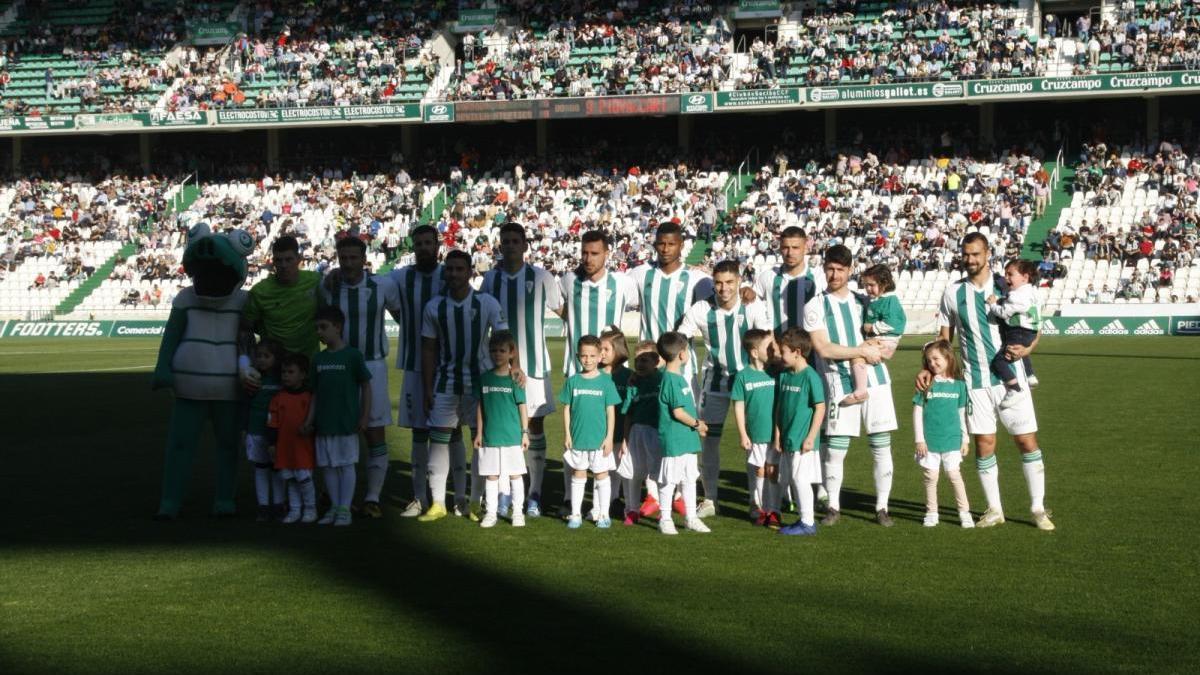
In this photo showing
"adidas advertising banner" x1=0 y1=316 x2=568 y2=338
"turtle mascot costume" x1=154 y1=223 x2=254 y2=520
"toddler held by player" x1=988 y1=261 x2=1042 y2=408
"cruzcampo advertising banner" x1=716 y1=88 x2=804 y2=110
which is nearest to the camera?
"toddler held by player" x1=988 y1=261 x2=1042 y2=408

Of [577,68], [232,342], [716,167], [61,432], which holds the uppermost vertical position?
[577,68]

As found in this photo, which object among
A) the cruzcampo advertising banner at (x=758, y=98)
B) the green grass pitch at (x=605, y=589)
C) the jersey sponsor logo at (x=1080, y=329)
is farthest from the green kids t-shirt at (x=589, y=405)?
the cruzcampo advertising banner at (x=758, y=98)

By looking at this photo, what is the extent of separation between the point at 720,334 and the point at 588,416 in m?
1.24

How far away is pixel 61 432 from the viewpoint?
16.9 meters

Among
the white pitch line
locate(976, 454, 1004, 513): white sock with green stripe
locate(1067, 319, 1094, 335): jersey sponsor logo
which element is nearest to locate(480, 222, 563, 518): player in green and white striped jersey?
locate(976, 454, 1004, 513): white sock with green stripe

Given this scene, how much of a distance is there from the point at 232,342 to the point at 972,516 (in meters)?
5.54

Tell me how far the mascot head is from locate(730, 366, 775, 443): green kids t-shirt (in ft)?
12.2

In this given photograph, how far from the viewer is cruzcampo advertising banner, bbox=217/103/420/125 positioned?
47.5 metres

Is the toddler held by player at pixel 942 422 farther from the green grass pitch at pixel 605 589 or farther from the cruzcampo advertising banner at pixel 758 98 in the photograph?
the cruzcampo advertising banner at pixel 758 98

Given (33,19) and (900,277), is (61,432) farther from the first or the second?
(33,19)

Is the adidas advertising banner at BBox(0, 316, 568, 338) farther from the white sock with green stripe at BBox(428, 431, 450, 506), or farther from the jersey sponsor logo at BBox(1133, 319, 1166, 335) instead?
the white sock with green stripe at BBox(428, 431, 450, 506)

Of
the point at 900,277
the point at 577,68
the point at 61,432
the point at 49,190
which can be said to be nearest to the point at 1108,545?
the point at 61,432

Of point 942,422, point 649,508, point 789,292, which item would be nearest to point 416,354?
point 649,508

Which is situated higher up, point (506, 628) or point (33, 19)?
point (33, 19)
